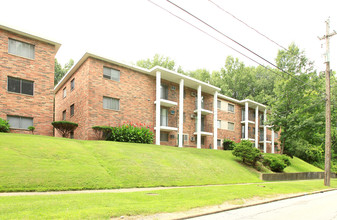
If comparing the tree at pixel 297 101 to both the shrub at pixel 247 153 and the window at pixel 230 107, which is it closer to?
the window at pixel 230 107

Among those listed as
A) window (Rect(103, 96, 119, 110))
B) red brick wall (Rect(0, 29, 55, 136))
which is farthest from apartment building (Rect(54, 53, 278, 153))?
red brick wall (Rect(0, 29, 55, 136))

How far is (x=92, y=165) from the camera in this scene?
11.1 m

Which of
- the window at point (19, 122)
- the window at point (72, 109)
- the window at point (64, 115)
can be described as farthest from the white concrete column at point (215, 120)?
A: the window at point (19, 122)

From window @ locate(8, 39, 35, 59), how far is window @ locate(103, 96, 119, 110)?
619 centimetres

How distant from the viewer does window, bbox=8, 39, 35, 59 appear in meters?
16.5

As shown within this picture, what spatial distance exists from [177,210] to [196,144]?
→ 21099mm

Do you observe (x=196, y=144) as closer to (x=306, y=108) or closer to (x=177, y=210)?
(x=306, y=108)

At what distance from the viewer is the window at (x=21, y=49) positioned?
1652cm

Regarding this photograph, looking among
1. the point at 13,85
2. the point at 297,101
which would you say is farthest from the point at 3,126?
the point at 297,101

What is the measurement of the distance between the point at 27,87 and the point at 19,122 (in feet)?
8.45

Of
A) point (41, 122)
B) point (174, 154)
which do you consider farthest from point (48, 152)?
point (174, 154)

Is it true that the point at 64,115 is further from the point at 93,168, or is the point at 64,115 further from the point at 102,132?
the point at 93,168

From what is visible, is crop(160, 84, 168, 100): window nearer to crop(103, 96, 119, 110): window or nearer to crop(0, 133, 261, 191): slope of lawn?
crop(103, 96, 119, 110): window

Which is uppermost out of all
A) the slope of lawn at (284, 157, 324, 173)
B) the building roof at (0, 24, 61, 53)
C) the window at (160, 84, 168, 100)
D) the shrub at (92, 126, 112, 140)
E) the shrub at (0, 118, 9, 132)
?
the building roof at (0, 24, 61, 53)
